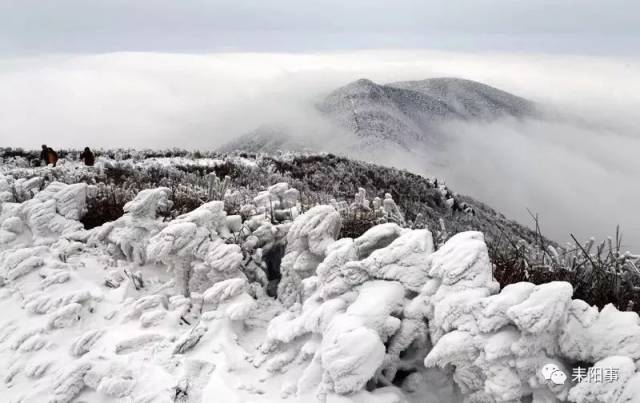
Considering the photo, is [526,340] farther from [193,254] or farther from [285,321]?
[193,254]

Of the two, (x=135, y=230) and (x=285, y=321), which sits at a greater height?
(x=135, y=230)

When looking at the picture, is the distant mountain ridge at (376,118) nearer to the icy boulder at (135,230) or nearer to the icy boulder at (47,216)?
the icy boulder at (47,216)

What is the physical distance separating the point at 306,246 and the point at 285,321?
1.09 meters

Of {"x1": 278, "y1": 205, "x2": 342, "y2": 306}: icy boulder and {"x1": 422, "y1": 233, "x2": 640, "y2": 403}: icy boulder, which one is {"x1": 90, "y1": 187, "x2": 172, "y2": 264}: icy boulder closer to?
{"x1": 278, "y1": 205, "x2": 342, "y2": 306}: icy boulder

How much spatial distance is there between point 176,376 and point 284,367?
95 centimetres

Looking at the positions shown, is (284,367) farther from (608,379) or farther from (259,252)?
(608,379)

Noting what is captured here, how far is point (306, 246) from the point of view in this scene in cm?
529

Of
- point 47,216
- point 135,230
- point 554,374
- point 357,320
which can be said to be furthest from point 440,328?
point 47,216

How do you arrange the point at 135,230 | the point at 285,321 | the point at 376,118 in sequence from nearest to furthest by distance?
the point at 285,321, the point at 135,230, the point at 376,118

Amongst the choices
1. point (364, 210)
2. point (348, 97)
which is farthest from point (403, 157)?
point (364, 210)

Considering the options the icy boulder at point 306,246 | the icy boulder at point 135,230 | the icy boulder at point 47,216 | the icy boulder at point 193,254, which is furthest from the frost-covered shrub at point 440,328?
the icy boulder at point 47,216

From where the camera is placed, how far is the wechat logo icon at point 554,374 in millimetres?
2852

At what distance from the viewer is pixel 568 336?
3059 millimetres

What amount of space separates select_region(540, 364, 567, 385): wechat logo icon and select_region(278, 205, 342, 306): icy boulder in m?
2.57
